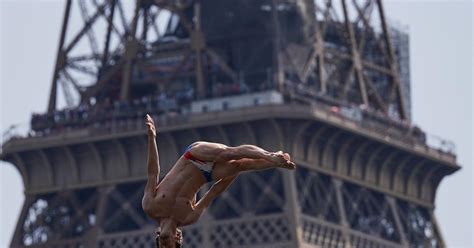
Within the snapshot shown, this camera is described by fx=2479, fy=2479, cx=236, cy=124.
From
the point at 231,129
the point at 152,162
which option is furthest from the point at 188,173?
the point at 231,129

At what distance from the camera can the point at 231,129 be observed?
116 meters

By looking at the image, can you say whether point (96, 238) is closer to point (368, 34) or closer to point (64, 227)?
point (64, 227)

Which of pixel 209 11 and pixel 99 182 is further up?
pixel 209 11

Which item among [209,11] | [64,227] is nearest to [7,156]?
[64,227]

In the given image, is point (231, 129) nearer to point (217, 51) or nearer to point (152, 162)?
point (217, 51)

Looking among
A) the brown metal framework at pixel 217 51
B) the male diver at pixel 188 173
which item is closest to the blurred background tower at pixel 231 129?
the brown metal framework at pixel 217 51

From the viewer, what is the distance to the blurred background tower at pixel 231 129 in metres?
116

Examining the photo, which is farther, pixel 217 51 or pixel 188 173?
pixel 217 51

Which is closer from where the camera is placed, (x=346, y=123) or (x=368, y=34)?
(x=346, y=123)

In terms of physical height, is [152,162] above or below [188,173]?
above

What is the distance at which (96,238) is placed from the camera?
118562 mm

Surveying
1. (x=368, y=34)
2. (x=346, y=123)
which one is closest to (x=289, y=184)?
(x=346, y=123)

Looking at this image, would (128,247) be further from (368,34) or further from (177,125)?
(368,34)

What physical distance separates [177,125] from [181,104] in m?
1.91
